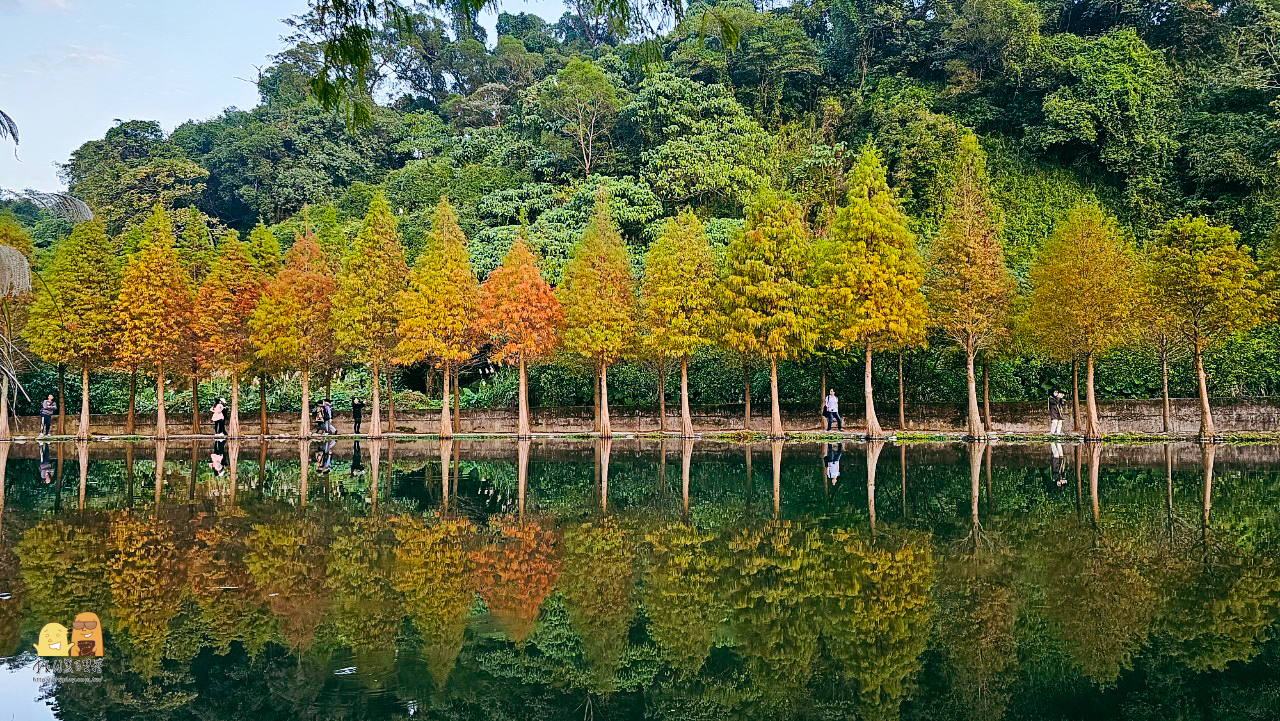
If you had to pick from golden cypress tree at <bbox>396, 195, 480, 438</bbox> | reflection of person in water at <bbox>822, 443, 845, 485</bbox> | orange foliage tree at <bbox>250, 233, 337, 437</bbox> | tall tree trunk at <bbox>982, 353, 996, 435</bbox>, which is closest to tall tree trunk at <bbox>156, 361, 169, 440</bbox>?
orange foliage tree at <bbox>250, 233, 337, 437</bbox>

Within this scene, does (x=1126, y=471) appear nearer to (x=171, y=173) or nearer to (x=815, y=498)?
(x=815, y=498)

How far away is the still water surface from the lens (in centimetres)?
670

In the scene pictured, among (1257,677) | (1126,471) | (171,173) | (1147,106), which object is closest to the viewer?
(1257,677)

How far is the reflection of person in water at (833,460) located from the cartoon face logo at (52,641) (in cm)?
1374

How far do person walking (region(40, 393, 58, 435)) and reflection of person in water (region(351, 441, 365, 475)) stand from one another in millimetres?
14781

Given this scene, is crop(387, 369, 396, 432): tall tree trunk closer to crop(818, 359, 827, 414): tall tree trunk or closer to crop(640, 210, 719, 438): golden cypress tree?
crop(640, 210, 719, 438): golden cypress tree

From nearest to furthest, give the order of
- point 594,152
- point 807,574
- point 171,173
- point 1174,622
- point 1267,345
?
point 1174,622 < point 807,574 < point 1267,345 < point 594,152 < point 171,173

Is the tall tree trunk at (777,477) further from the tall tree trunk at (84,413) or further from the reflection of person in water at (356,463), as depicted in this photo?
the tall tree trunk at (84,413)

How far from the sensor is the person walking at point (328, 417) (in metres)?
38.0

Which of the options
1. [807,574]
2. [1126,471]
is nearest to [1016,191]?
[1126,471]

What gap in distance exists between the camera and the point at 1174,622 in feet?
26.7

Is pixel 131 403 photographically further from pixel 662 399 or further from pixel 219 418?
pixel 662 399

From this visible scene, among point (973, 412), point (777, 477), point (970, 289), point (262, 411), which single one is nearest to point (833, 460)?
point (777, 477)

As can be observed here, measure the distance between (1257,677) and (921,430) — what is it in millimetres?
28626
